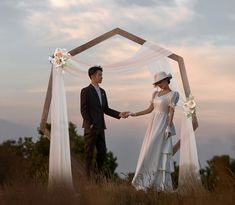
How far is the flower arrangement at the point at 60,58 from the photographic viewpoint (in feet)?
34.7

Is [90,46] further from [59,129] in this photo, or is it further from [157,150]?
[157,150]

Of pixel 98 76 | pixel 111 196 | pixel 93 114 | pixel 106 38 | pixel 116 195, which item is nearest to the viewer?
pixel 111 196

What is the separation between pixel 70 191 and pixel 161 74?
313cm

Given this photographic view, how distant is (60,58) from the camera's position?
1061 centimetres

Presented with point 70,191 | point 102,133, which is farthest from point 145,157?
point 70,191

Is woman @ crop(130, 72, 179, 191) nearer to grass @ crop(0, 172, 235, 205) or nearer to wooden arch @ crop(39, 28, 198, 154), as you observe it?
grass @ crop(0, 172, 235, 205)

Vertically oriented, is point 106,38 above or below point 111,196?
above

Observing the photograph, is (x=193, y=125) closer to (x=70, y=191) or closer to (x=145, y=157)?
(x=145, y=157)

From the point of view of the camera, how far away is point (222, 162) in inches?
289

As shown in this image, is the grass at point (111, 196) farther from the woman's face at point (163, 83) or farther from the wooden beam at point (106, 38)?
the wooden beam at point (106, 38)

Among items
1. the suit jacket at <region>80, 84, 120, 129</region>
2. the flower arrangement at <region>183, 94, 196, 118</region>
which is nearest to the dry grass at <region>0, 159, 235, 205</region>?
the suit jacket at <region>80, 84, 120, 129</region>

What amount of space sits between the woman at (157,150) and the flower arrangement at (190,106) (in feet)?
3.08

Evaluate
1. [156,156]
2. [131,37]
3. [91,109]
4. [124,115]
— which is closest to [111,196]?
[156,156]

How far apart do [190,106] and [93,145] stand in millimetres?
1843
